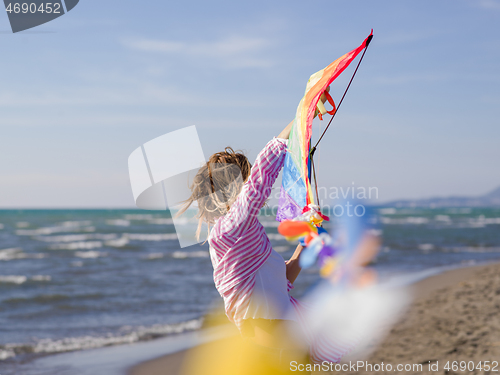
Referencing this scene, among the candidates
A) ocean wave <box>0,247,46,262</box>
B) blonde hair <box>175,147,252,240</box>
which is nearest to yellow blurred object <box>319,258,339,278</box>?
blonde hair <box>175,147,252,240</box>

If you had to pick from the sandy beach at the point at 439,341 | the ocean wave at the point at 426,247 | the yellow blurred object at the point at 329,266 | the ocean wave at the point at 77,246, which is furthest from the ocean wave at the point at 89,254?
the yellow blurred object at the point at 329,266

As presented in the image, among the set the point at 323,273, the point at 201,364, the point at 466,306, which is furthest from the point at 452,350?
the point at 323,273

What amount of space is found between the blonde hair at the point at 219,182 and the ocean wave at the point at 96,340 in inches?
212

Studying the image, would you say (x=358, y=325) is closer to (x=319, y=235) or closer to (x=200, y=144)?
(x=319, y=235)

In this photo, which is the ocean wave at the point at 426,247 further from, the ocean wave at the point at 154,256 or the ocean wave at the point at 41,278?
the ocean wave at the point at 41,278

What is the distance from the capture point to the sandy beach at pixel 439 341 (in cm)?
448

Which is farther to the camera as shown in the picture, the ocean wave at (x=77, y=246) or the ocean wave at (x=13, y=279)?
the ocean wave at (x=77, y=246)

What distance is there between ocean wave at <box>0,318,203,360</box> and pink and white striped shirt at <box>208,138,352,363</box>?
5.36m

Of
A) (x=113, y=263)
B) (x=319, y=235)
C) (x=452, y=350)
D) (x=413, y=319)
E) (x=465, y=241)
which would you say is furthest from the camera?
(x=465, y=241)

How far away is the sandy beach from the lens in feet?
14.7

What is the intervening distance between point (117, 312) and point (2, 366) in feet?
8.69

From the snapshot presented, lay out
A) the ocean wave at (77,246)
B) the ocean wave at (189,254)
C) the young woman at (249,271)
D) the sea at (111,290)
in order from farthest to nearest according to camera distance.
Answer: the ocean wave at (77,246)
the ocean wave at (189,254)
the sea at (111,290)
the young woman at (249,271)

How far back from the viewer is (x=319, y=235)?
1.27m

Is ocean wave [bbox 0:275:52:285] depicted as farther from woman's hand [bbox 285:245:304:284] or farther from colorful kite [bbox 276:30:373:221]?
colorful kite [bbox 276:30:373:221]
